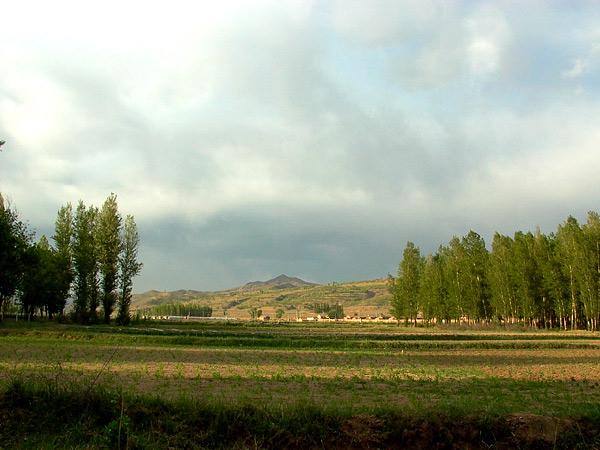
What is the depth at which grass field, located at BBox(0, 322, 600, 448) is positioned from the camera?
41.9ft

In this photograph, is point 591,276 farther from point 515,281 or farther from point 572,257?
point 515,281

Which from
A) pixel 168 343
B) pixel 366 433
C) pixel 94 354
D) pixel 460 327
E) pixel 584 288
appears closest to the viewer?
pixel 366 433

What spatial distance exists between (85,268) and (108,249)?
4.94 metres

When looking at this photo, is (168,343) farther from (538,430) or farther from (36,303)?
(36,303)

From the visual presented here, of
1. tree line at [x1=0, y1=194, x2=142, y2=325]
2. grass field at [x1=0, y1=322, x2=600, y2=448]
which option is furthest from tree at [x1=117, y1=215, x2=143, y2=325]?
grass field at [x1=0, y1=322, x2=600, y2=448]

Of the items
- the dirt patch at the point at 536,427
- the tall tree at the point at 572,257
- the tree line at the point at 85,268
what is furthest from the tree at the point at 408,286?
the dirt patch at the point at 536,427

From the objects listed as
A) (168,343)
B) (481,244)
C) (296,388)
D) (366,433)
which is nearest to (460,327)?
(481,244)

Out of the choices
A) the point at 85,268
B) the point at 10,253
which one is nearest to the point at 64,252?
the point at 85,268

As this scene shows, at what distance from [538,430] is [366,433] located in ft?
15.9

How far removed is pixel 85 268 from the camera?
80.1 m

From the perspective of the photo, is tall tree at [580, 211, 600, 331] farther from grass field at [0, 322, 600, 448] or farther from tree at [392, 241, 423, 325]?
grass field at [0, 322, 600, 448]

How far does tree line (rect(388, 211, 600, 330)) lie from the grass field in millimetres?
53054

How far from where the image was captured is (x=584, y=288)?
262 ft

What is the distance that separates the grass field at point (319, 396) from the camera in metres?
12.8
